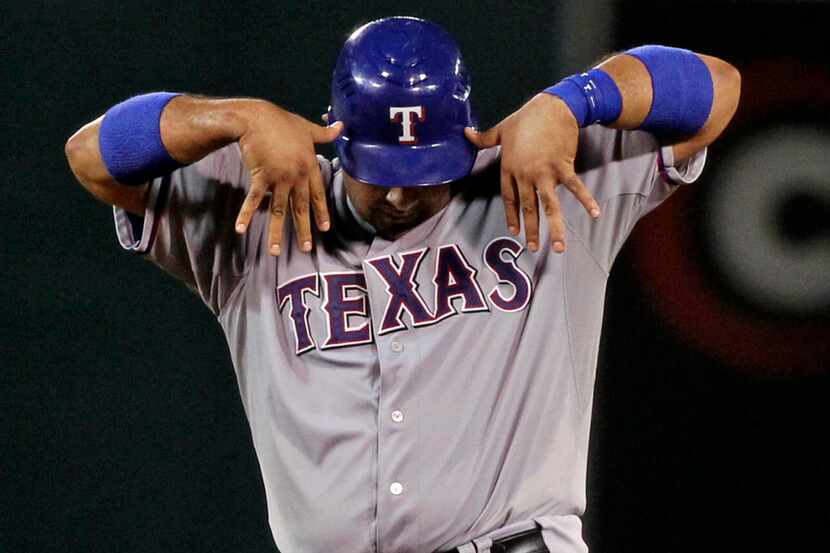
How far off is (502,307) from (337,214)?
26cm

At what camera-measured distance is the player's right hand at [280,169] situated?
153 cm

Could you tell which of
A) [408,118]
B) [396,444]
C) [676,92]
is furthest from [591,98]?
[396,444]

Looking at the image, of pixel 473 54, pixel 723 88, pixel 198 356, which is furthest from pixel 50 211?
pixel 723 88

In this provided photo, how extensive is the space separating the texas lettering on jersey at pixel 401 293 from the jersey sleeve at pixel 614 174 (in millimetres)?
93

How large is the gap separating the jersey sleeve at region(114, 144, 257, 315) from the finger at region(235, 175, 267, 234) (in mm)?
194

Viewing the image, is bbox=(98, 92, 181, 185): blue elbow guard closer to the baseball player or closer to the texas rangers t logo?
the baseball player

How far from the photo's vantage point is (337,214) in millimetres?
1788

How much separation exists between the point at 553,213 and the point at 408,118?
236 millimetres

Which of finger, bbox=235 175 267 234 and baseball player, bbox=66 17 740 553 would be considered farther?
baseball player, bbox=66 17 740 553

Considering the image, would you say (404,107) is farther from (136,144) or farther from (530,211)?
(136,144)

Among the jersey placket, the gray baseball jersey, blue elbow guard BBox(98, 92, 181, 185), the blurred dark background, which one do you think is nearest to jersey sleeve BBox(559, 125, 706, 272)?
the gray baseball jersey

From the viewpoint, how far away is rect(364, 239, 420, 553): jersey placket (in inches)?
65.5

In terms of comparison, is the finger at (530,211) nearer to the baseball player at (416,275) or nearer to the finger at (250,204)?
the baseball player at (416,275)

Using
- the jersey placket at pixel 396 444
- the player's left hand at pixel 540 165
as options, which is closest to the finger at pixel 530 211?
the player's left hand at pixel 540 165
